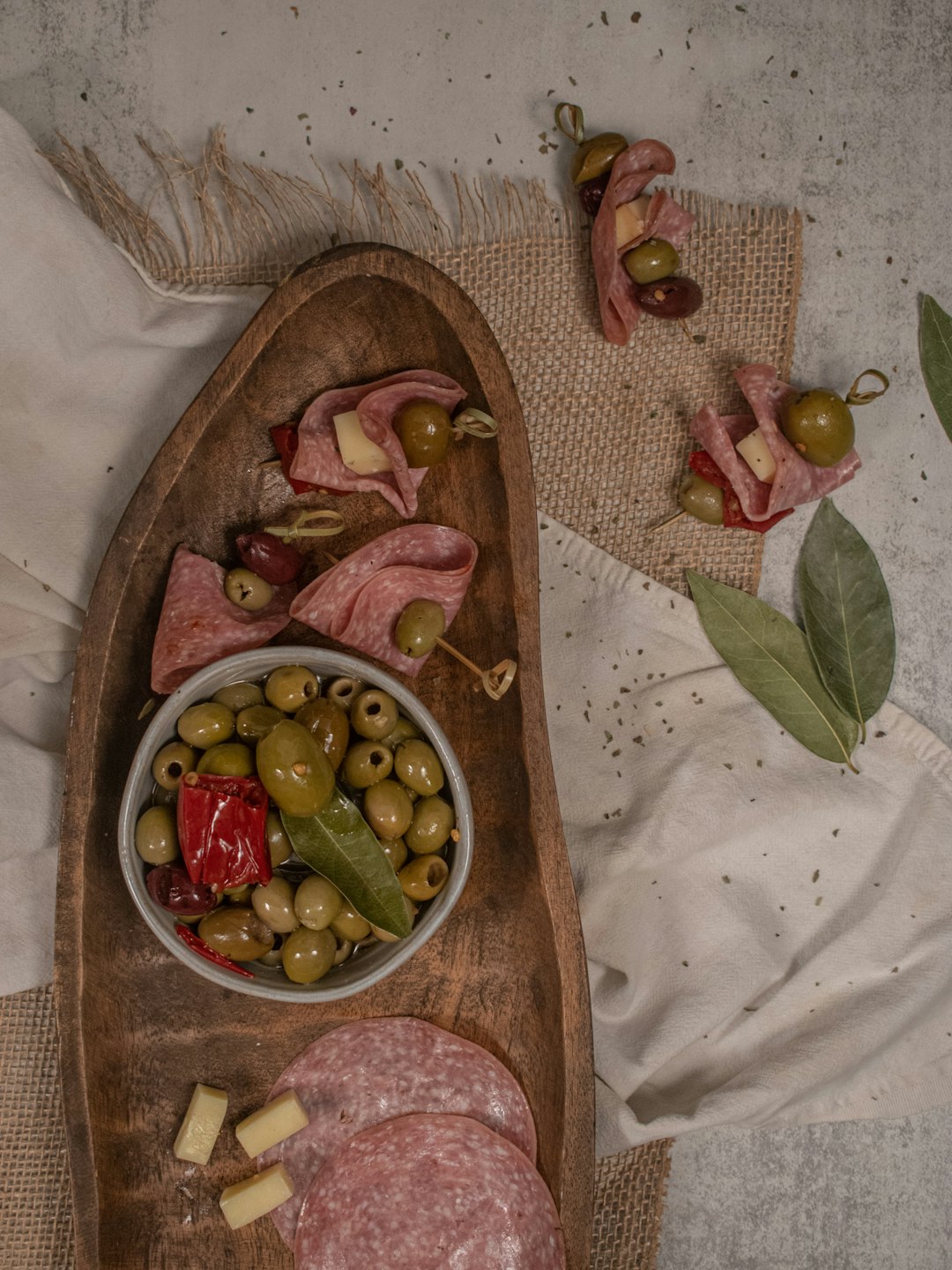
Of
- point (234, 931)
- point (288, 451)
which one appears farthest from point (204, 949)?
point (288, 451)

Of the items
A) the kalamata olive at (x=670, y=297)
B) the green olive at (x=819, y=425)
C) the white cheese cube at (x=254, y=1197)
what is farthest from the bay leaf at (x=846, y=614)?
the white cheese cube at (x=254, y=1197)

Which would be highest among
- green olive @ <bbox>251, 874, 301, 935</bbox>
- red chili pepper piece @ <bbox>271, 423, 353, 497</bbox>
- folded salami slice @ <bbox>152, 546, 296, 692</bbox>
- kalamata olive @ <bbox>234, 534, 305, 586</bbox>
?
red chili pepper piece @ <bbox>271, 423, 353, 497</bbox>

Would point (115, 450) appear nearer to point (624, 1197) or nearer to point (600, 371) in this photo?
point (600, 371)

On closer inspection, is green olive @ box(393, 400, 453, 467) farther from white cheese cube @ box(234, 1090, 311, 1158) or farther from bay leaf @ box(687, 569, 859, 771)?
white cheese cube @ box(234, 1090, 311, 1158)

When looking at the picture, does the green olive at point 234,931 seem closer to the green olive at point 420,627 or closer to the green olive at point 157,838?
the green olive at point 157,838

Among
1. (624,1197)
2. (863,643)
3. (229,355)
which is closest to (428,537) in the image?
(229,355)

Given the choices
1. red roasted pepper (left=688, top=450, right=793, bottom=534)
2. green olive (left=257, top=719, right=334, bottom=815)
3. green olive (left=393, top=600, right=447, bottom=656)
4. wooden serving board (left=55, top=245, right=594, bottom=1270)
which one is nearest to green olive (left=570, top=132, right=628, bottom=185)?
wooden serving board (left=55, top=245, right=594, bottom=1270)
